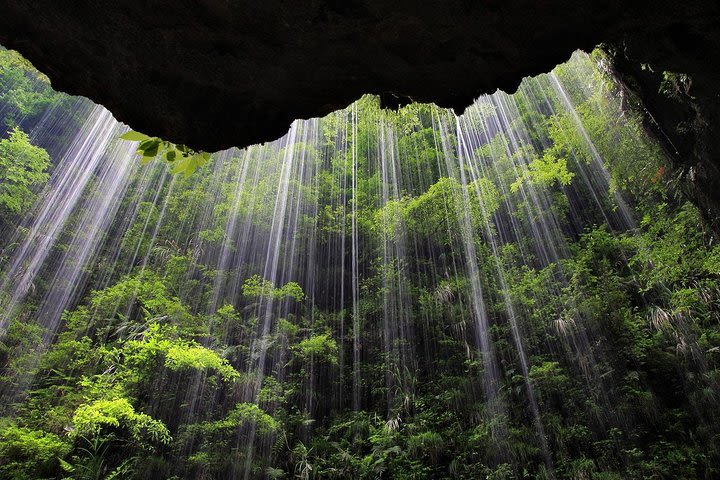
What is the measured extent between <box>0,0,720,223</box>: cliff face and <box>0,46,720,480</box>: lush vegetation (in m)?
4.08

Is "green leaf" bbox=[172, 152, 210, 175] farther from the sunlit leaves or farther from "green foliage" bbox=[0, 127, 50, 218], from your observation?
"green foliage" bbox=[0, 127, 50, 218]

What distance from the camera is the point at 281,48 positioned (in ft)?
5.04

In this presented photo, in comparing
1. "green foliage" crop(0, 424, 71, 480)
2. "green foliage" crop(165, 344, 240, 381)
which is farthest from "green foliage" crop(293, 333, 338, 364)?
"green foliage" crop(0, 424, 71, 480)

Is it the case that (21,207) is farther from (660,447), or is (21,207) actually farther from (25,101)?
(660,447)

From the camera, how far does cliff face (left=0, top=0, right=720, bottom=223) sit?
1429mm

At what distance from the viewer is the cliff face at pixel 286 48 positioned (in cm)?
143

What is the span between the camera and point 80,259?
12.4 m

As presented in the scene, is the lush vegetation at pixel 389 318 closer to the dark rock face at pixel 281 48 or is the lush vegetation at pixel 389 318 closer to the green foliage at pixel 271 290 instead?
the green foliage at pixel 271 290

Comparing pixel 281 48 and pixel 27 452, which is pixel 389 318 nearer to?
pixel 27 452

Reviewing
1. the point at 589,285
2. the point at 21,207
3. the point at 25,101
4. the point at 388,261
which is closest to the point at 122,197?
the point at 21,207

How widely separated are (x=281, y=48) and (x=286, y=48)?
0.06 feet

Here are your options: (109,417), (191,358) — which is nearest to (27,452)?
(109,417)

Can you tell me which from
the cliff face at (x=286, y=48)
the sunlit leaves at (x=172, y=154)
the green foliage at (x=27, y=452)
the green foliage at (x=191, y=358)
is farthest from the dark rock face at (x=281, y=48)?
the green foliage at (x=27, y=452)

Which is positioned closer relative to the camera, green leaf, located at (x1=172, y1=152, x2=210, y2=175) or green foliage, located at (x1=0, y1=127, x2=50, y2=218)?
green leaf, located at (x1=172, y1=152, x2=210, y2=175)
